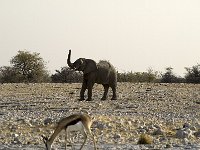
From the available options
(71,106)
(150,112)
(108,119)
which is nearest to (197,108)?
(150,112)

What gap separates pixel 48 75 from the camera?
66.6m

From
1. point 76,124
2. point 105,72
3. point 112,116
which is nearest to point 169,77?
point 105,72

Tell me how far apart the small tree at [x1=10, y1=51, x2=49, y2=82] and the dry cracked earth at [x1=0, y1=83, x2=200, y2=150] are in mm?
21571

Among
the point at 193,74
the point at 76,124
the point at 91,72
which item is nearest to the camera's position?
the point at 76,124

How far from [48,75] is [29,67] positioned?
2292mm

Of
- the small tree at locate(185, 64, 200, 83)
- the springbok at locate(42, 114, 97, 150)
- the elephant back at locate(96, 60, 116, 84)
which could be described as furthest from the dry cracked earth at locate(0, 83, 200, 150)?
the small tree at locate(185, 64, 200, 83)

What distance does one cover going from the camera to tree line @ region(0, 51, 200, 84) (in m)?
61.3

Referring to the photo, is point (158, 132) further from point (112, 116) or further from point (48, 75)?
point (48, 75)

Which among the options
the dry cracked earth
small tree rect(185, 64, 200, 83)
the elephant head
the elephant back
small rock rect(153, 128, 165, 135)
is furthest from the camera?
small tree rect(185, 64, 200, 83)

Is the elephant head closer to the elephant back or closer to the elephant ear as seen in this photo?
the elephant ear

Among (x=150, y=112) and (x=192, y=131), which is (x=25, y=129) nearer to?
(x=192, y=131)

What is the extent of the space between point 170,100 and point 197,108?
417cm

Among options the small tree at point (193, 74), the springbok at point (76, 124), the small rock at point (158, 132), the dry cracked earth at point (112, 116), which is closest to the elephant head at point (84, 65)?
the dry cracked earth at point (112, 116)

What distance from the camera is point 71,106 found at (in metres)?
28.6
